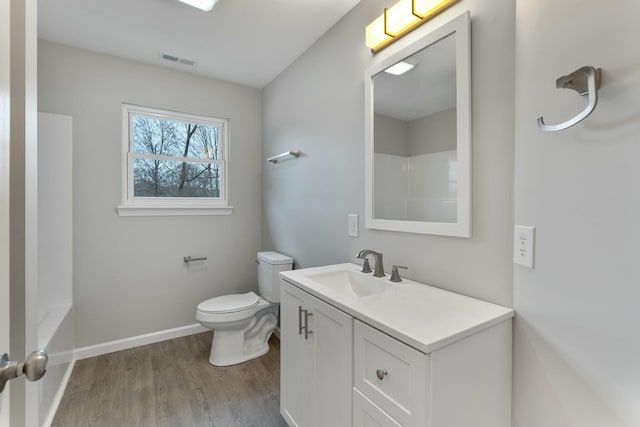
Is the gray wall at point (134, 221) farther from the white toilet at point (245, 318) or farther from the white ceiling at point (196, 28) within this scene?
the white toilet at point (245, 318)

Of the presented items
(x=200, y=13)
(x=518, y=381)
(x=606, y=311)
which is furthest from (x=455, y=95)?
(x=200, y=13)

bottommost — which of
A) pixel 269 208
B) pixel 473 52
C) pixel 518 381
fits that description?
pixel 518 381

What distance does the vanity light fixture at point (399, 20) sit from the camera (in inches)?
50.6

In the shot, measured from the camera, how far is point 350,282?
5.20 feet

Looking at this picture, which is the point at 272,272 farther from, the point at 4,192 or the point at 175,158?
the point at 4,192

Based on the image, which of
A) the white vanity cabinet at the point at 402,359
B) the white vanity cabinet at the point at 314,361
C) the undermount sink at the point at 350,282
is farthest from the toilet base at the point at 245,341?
the undermount sink at the point at 350,282

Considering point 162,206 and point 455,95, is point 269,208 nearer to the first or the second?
point 162,206

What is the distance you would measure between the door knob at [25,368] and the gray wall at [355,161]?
130cm

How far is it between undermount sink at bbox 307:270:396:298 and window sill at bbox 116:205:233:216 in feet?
5.42

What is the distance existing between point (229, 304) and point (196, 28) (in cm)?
202

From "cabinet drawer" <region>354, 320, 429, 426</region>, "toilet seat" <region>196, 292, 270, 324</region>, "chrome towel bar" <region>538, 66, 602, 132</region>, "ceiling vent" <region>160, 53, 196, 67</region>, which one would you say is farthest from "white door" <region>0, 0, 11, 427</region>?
"ceiling vent" <region>160, 53, 196, 67</region>

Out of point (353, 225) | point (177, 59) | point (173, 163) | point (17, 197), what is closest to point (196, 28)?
point (177, 59)

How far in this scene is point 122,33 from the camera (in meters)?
2.07

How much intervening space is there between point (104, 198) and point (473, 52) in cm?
271
